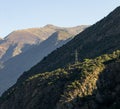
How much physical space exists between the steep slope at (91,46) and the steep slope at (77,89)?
20745 millimetres

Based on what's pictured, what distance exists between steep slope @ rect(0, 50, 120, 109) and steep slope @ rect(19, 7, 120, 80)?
68.1ft

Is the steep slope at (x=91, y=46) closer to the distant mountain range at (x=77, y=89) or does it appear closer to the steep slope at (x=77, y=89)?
the distant mountain range at (x=77, y=89)

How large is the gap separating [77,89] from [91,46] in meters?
45.5

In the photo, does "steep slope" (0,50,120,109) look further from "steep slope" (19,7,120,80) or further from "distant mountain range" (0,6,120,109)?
"steep slope" (19,7,120,80)

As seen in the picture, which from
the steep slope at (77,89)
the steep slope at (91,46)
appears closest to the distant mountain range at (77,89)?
the steep slope at (77,89)

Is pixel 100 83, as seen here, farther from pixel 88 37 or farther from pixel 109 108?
pixel 88 37

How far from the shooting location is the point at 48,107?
2940 inches

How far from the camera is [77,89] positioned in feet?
238

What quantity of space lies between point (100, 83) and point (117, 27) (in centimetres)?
5019

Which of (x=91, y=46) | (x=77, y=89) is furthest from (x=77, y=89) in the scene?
(x=91, y=46)

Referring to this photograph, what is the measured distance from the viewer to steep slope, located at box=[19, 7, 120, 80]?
352ft

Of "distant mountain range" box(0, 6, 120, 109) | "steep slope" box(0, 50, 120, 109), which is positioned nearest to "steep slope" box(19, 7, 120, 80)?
"distant mountain range" box(0, 6, 120, 109)

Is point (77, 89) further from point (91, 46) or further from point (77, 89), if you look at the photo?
point (91, 46)

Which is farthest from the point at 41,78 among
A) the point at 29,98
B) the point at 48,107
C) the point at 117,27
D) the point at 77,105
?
the point at 117,27
